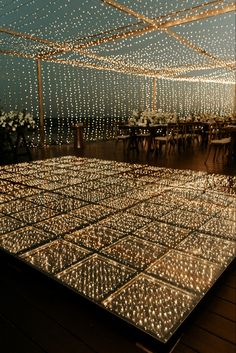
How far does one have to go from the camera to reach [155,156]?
652 centimetres

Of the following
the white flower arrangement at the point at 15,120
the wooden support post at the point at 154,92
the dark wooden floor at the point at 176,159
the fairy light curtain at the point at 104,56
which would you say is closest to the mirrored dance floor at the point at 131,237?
the dark wooden floor at the point at 176,159

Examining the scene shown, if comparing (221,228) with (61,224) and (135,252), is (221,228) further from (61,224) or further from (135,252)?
(61,224)

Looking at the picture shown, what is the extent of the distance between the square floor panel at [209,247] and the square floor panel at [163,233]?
0.06m

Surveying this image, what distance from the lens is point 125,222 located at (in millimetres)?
2680

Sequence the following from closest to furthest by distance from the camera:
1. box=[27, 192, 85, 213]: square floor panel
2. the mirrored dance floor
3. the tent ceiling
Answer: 1. the mirrored dance floor
2. box=[27, 192, 85, 213]: square floor panel
3. the tent ceiling

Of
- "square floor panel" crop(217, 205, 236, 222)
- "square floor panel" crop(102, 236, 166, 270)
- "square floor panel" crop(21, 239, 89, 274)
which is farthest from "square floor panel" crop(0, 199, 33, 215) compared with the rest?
"square floor panel" crop(217, 205, 236, 222)

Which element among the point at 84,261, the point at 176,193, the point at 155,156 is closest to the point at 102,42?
the point at 155,156

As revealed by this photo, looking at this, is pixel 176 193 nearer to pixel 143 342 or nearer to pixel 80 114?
pixel 143 342

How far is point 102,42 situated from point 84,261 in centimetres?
611

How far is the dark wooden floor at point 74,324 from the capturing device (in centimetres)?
133

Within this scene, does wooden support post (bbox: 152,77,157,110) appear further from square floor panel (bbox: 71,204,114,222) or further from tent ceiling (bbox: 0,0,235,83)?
square floor panel (bbox: 71,204,114,222)

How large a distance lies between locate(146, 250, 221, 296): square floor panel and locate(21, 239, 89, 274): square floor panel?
534 mm

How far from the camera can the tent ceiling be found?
511cm

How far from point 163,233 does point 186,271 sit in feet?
1.91
